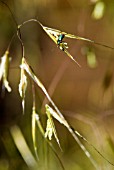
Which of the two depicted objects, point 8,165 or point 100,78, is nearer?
point 8,165

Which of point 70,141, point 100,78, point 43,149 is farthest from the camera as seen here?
point 100,78

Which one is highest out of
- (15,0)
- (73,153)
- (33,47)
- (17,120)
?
(15,0)

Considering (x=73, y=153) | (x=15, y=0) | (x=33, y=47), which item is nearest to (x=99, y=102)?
(x=73, y=153)

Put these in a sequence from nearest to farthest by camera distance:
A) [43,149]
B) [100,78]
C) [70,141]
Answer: [43,149], [70,141], [100,78]

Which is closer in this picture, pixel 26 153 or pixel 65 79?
pixel 26 153

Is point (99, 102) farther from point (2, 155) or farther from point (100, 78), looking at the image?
point (2, 155)

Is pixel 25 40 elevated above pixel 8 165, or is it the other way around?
pixel 25 40

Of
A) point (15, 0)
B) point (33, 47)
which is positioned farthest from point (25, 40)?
point (15, 0)

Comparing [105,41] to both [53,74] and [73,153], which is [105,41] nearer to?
[53,74]
